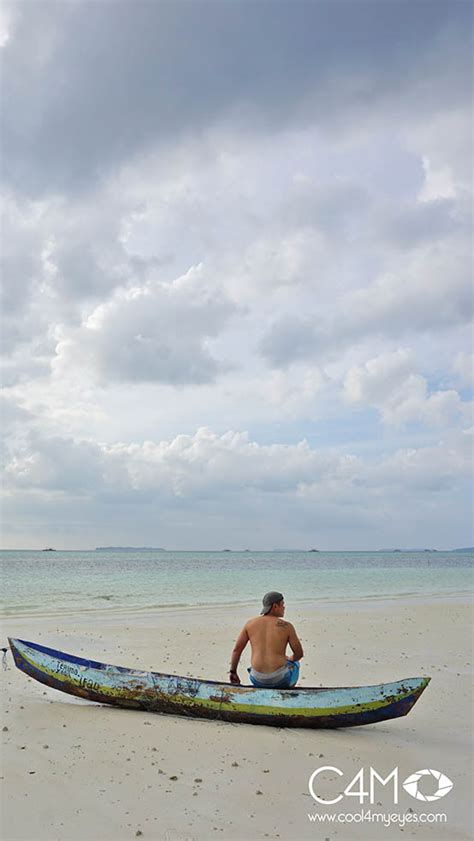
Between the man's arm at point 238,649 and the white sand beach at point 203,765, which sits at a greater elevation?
the man's arm at point 238,649

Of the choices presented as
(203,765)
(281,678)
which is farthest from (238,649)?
(203,765)

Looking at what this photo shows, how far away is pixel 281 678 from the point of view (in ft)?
23.4

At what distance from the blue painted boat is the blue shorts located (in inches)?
7.5

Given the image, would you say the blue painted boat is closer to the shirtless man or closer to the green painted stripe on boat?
the green painted stripe on boat

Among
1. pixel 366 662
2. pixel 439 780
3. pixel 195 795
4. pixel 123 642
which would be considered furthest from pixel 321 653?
pixel 195 795

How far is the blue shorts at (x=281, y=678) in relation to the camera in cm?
714

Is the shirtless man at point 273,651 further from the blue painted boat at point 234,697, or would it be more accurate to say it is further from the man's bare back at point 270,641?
the blue painted boat at point 234,697

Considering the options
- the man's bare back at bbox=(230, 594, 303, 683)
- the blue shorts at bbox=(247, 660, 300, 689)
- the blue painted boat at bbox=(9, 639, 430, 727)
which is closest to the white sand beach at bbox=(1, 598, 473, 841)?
the blue painted boat at bbox=(9, 639, 430, 727)

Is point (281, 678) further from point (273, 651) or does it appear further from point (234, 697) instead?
point (234, 697)

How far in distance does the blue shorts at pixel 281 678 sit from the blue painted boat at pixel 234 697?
0.19 m

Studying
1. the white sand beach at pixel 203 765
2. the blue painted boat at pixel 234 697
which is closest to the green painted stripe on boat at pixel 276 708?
the blue painted boat at pixel 234 697

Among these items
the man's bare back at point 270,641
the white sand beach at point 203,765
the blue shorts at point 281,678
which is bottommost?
the white sand beach at point 203,765

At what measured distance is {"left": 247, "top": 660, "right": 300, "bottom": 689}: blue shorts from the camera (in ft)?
23.4

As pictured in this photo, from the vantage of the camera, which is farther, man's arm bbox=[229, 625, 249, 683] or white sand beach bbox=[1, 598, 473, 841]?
man's arm bbox=[229, 625, 249, 683]
